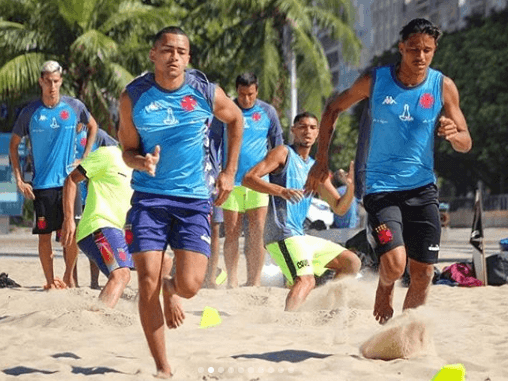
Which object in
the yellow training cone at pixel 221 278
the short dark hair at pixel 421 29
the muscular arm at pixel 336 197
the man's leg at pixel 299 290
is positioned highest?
the short dark hair at pixel 421 29

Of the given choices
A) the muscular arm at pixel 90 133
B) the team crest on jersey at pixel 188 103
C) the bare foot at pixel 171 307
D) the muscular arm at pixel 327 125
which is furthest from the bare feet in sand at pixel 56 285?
the team crest on jersey at pixel 188 103

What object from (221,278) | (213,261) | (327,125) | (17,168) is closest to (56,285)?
(17,168)

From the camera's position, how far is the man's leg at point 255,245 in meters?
10.2

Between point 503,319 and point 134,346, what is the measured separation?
311 cm

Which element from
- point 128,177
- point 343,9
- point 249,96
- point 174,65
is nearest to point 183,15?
point 343,9

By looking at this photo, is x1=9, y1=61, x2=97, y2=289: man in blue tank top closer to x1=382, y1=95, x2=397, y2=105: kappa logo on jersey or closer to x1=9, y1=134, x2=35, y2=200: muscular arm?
x1=9, y1=134, x2=35, y2=200: muscular arm

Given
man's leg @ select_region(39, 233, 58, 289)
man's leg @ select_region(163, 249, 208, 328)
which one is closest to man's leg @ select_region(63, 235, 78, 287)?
man's leg @ select_region(39, 233, 58, 289)

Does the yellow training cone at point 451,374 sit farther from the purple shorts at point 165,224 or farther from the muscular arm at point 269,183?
the muscular arm at point 269,183

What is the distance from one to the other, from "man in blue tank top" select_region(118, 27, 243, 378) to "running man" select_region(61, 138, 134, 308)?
78.1 inches

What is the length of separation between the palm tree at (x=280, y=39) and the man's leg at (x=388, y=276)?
27.5 metres

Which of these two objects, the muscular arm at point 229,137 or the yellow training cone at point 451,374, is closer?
the yellow training cone at point 451,374

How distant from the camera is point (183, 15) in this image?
38.6 metres

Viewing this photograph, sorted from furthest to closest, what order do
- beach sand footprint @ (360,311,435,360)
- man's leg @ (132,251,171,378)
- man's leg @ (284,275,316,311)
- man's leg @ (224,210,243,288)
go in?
man's leg @ (224,210,243,288) < man's leg @ (284,275,316,311) < beach sand footprint @ (360,311,435,360) < man's leg @ (132,251,171,378)

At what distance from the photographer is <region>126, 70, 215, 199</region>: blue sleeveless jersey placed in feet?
17.8
